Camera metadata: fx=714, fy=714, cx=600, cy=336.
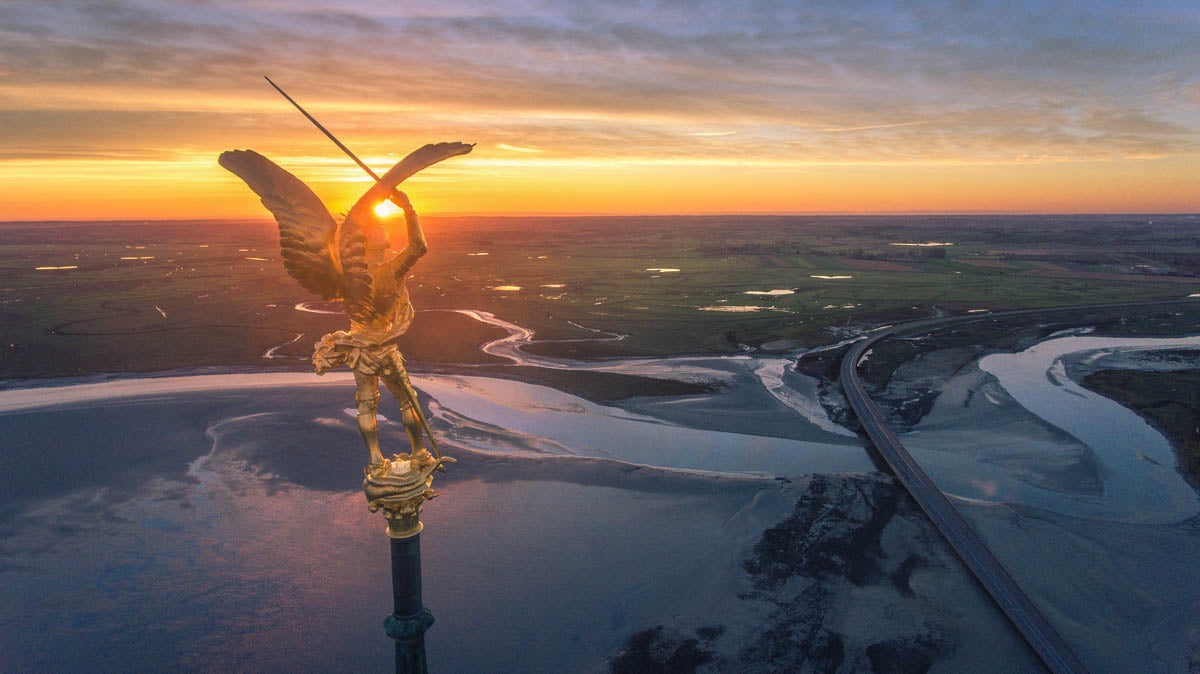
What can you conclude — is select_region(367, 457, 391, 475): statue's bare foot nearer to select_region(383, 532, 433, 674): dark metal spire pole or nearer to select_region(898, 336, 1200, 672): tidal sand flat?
select_region(383, 532, 433, 674): dark metal spire pole

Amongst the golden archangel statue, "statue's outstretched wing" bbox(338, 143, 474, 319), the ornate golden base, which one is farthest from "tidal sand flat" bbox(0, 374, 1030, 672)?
"statue's outstretched wing" bbox(338, 143, 474, 319)

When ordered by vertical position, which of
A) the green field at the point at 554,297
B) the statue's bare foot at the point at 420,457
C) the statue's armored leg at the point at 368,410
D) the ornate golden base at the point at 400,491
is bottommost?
the green field at the point at 554,297

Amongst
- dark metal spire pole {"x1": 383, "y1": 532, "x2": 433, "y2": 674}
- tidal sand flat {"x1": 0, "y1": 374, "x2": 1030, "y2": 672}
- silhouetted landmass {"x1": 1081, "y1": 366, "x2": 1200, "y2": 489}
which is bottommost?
tidal sand flat {"x1": 0, "y1": 374, "x2": 1030, "y2": 672}

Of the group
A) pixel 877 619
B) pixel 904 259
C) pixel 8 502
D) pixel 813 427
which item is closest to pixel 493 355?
pixel 813 427

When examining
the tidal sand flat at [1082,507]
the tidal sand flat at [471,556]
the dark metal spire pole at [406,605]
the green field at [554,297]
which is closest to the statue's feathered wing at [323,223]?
the dark metal spire pole at [406,605]

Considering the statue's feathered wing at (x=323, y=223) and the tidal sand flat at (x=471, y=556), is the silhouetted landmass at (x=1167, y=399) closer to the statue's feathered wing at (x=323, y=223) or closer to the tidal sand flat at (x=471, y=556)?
the tidal sand flat at (x=471, y=556)

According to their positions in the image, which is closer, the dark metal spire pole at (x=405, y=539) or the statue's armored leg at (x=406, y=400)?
the dark metal spire pole at (x=405, y=539)
